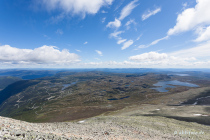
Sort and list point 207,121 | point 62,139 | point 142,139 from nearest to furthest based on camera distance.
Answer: point 62,139 → point 142,139 → point 207,121

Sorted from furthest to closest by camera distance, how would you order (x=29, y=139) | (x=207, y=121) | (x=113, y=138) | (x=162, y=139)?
(x=207, y=121)
(x=162, y=139)
(x=113, y=138)
(x=29, y=139)

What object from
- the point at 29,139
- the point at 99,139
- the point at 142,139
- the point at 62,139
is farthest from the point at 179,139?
the point at 29,139

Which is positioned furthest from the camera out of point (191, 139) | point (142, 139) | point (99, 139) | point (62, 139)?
point (191, 139)

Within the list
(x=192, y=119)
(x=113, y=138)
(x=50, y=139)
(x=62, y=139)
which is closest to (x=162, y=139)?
(x=113, y=138)

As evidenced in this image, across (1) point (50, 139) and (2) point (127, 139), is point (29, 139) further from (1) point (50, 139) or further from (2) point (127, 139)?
(2) point (127, 139)

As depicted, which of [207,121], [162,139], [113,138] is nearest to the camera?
[113,138]

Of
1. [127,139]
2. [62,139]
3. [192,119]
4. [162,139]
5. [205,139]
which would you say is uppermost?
[62,139]

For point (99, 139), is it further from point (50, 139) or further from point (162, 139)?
point (162, 139)

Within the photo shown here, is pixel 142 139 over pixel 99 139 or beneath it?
beneath

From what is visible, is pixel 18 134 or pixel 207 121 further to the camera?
pixel 207 121
